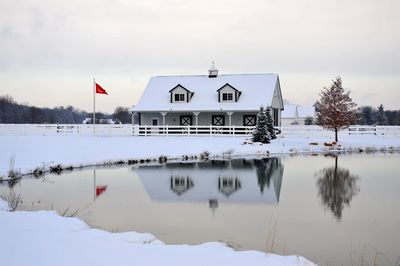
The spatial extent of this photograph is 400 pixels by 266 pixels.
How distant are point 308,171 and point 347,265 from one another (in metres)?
15.2

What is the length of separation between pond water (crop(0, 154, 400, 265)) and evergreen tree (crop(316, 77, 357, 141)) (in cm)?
1729

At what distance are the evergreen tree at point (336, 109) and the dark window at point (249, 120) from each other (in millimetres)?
6504

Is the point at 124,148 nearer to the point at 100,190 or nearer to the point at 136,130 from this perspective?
the point at 136,130

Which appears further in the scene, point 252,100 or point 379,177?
point 252,100

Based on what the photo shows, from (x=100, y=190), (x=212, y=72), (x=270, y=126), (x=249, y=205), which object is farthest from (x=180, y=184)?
(x=212, y=72)

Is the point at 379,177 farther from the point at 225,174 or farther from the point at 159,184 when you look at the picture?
the point at 159,184

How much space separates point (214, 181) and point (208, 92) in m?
28.6

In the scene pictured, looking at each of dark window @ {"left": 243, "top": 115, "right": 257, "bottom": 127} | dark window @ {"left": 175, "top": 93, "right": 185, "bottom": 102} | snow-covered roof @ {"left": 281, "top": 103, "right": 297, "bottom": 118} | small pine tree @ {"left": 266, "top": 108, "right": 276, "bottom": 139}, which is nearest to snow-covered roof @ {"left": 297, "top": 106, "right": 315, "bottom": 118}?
snow-covered roof @ {"left": 281, "top": 103, "right": 297, "bottom": 118}

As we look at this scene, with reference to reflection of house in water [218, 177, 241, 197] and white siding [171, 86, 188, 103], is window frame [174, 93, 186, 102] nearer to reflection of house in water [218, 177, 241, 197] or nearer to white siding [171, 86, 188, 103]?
white siding [171, 86, 188, 103]

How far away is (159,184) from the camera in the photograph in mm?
19375

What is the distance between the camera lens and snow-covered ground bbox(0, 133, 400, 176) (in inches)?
1048

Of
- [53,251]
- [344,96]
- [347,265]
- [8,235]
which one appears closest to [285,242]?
[347,265]

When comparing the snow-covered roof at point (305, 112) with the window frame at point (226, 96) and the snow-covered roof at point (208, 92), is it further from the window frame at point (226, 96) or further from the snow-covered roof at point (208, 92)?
the window frame at point (226, 96)

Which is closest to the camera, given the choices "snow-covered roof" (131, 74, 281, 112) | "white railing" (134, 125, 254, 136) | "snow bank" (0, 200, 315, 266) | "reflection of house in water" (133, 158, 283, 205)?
"snow bank" (0, 200, 315, 266)
